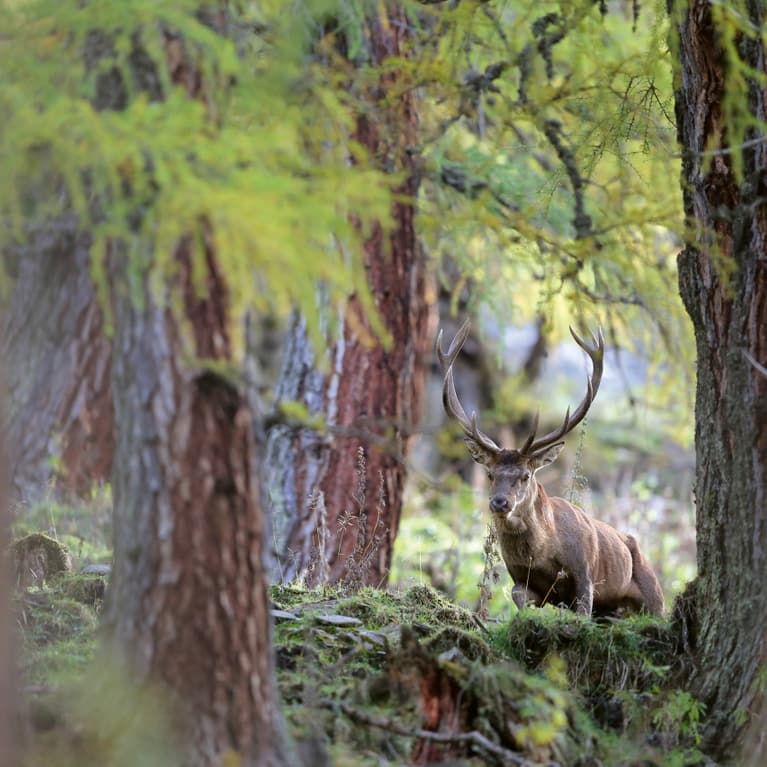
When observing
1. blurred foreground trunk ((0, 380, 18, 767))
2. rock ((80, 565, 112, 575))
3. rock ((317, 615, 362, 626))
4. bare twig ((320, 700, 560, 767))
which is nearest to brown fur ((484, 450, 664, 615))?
rock ((317, 615, 362, 626))

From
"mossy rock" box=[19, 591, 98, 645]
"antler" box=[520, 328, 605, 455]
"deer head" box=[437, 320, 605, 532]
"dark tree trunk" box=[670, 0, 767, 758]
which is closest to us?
"dark tree trunk" box=[670, 0, 767, 758]

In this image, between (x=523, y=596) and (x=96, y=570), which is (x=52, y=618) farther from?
(x=523, y=596)

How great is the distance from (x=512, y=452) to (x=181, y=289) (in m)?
4.75

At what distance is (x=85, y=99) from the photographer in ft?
12.8

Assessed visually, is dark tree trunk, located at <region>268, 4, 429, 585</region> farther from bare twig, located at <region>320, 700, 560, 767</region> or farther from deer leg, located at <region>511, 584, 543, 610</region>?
bare twig, located at <region>320, 700, 560, 767</region>

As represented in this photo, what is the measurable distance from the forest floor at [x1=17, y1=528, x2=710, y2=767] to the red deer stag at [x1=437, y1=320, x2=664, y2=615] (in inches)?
73.8

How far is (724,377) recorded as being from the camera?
5066mm

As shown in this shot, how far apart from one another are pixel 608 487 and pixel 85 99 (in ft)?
38.6

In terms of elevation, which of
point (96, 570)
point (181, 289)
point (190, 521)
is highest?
point (181, 289)

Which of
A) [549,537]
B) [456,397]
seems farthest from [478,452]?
[549,537]

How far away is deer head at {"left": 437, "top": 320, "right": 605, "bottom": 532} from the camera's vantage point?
7574 millimetres

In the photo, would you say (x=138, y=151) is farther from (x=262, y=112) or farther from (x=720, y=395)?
(x=720, y=395)

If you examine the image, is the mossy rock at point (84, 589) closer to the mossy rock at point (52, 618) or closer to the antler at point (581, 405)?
the mossy rock at point (52, 618)

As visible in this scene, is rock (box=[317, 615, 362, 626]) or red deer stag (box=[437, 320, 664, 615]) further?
red deer stag (box=[437, 320, 664, 615])
